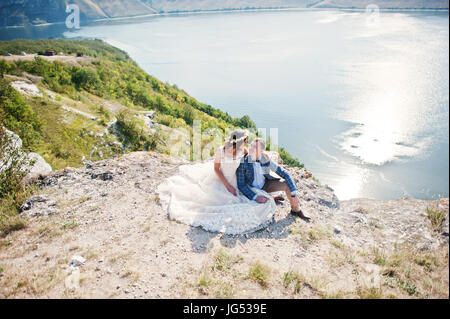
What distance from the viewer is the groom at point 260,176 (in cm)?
436

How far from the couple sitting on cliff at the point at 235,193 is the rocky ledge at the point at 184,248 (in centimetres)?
18

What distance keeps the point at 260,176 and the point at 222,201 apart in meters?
0.80

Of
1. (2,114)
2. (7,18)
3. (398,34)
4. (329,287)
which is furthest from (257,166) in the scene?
(7,18)

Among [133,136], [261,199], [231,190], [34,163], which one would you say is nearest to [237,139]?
[231,190]

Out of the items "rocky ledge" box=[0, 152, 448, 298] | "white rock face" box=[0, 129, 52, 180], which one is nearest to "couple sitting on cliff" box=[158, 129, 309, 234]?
"rocky ledge" box=[0, 152, 448, 298]

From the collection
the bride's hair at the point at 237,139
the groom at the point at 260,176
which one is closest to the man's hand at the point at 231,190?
the groom at the point at 260,176

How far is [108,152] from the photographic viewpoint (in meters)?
8.52

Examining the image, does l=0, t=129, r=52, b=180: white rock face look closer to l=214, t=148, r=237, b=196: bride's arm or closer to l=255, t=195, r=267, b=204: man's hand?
l=214, t=148, r=237, b=196: bride's arm

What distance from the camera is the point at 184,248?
3.75m

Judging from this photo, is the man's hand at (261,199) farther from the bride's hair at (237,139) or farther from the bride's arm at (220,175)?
the bride's hair at (237,139)

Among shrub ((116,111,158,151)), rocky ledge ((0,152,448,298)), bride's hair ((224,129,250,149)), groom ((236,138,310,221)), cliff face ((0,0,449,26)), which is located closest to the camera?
rocky ledge ((0,152,448,298))

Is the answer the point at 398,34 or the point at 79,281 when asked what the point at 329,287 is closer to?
the point at 79,281

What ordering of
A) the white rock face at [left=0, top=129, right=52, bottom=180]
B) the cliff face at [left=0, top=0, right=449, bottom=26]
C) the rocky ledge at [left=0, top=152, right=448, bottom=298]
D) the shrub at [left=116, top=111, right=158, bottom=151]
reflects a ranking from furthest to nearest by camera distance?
the cliff face at [left=0, top=0, right=449, bottom=26], the shrub at [left=116, top=111, right=158, bottom=151], the white rock face at [left=0, top=129, right=52, bottom=180], the rocky ledge at [left=0, top=152, right=448, bottom=298]

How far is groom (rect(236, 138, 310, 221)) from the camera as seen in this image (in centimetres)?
436
